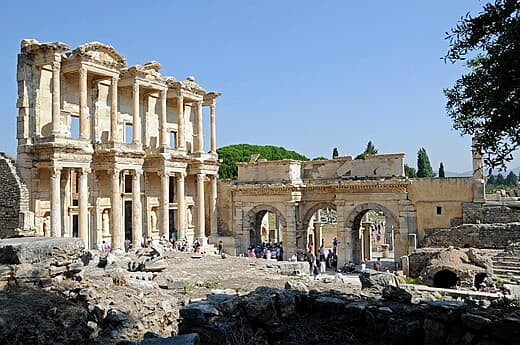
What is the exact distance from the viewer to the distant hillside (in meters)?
62.8

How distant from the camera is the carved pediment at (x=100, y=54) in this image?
23531 millimetres

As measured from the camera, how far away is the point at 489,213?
75.8 ft

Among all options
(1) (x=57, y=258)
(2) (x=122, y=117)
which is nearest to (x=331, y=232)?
(2) (x=122, y=117)

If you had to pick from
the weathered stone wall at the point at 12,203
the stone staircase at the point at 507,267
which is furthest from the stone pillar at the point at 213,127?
the stone staircase at the point at 507,267

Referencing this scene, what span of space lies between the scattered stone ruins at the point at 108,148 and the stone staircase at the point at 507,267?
17.3 metres

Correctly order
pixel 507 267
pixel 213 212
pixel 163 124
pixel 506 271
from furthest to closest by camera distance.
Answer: pixel 213 212, pixel 163 124, pixel 507 267, pixel 506 271

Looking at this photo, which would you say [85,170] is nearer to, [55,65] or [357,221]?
[55,65]

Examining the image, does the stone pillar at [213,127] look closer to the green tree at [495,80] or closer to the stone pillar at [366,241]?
the stone pillar at [366,241]

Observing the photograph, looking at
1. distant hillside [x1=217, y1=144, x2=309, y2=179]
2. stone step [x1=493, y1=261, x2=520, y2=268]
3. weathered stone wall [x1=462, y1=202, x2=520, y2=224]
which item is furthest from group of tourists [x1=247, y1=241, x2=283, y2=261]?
distant hillside [x1=217, y1=144, x2=309, y2=179]

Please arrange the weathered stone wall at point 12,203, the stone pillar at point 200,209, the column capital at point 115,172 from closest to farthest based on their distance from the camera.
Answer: the weathered stone wall at point 12,203
the column capital at point 115,172
the stone pillar at point 200,209

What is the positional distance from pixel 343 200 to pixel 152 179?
11978 mm

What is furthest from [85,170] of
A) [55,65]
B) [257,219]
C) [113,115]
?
[257,219]

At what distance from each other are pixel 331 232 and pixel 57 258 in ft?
119

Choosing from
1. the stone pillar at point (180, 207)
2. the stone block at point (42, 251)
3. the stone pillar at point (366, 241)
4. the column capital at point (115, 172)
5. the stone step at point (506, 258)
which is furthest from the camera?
the stone pillar at point (366, 241)
